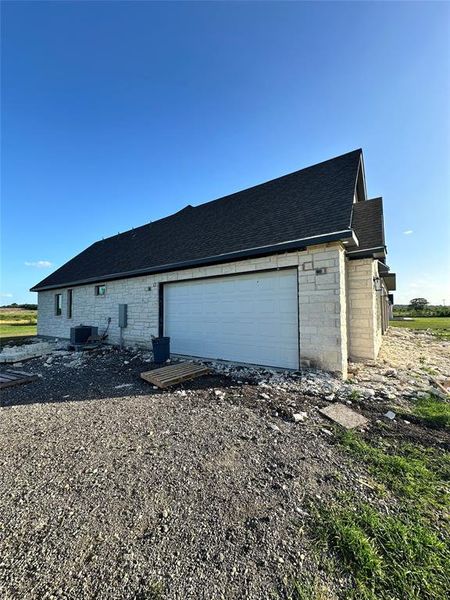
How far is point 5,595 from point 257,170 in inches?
529

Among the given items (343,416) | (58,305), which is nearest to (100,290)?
(58,305)

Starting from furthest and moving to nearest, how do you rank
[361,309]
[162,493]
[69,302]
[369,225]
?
1. [69,302]
2. [369,225]
3. [361,309]
4. [162,493]

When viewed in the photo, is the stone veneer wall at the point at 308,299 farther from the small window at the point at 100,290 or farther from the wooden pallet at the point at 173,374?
the wooden pallet at the point at 173,374

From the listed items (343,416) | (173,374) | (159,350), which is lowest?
(343,416)

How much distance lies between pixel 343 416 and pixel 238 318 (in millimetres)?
4009

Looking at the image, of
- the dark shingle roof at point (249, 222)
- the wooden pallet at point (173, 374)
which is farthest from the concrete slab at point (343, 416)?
the dark shingle roof at point (249, 222)

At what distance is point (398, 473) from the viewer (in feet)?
8.48

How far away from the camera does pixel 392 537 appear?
1.83 metres

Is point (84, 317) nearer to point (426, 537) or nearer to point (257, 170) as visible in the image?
point (257, 170)

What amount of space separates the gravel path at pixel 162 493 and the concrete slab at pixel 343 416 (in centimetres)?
20

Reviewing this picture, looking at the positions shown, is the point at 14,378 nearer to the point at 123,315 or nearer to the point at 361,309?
the point at 123,315

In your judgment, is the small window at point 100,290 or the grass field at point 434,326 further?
the grass field at point 434,326

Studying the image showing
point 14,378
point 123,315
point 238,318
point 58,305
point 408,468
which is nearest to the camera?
point 408,468

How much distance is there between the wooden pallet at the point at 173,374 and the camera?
5.68m
